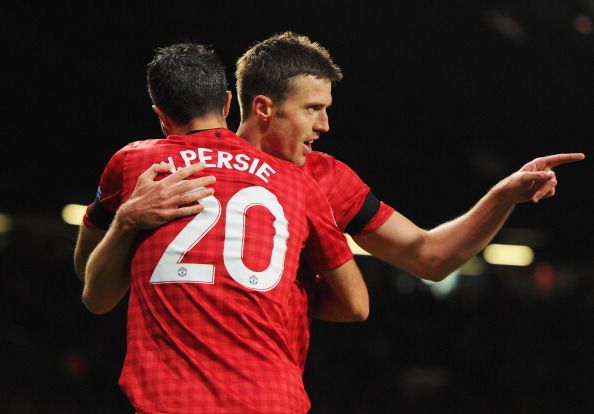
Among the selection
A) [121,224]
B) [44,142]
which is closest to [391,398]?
[44,142]

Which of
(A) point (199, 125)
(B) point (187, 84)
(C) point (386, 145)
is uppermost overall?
(C) point (386, 145)

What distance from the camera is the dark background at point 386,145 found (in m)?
8.28

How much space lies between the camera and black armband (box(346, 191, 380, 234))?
3.17 metres

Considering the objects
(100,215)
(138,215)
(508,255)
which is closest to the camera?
(138,215)

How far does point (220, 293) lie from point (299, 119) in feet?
3.08

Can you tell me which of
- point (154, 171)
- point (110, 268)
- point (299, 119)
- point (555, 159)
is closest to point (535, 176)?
point (555, 159)

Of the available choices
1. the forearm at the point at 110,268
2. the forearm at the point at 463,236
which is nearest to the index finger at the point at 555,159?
the forearm at the point at 463,236

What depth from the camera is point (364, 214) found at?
10.4 feet

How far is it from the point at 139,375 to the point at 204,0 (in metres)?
6.11

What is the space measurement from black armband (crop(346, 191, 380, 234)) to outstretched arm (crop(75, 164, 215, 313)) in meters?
0.91

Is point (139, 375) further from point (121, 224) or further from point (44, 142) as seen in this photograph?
point (44, 142)

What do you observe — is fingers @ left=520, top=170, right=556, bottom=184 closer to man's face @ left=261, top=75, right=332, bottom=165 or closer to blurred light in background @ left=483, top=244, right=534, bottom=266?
man's face @ left=261, top=75, right=332, bottom=165

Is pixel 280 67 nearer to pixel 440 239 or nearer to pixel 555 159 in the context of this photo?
pixel 440 239

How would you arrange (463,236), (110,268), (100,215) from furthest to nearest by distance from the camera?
(463,236)
(100,215)
(110,268)
